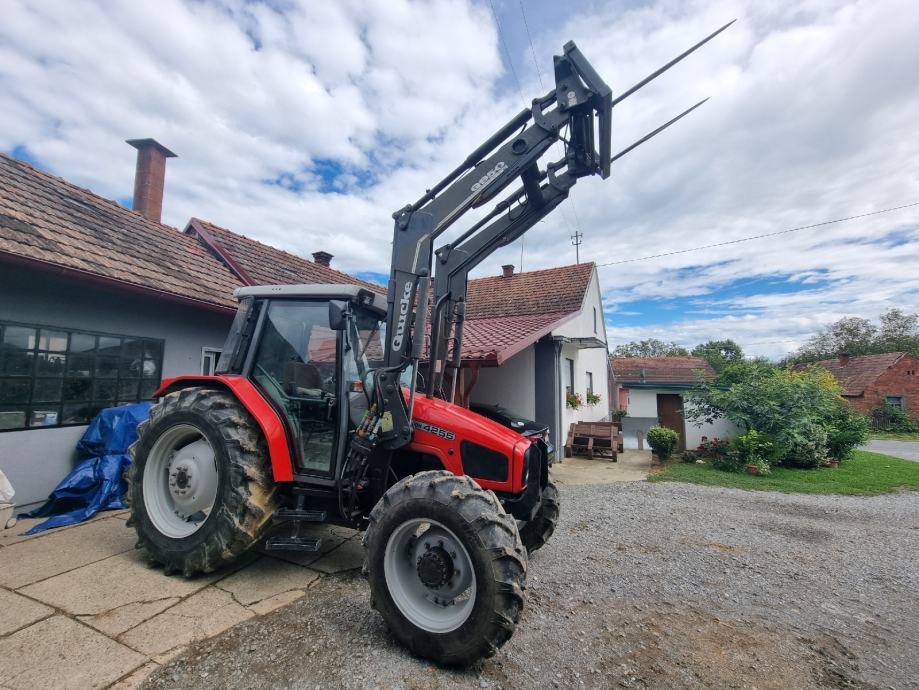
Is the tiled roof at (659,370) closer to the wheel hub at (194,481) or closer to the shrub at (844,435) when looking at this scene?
the shrub at (844,435)

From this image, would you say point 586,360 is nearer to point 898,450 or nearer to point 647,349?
point 898,450

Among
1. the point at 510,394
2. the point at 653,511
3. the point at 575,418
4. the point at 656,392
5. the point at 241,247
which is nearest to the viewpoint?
the point at 653,511

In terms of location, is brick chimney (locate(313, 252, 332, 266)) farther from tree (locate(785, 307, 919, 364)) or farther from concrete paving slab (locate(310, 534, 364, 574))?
tree (locate(785, 307, 919, 364))

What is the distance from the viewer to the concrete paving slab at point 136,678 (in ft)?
6.53

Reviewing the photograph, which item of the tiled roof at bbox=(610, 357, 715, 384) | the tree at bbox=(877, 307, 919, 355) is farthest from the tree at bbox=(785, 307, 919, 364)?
the tiled roof at bbox=(610, 357, 715, 384)

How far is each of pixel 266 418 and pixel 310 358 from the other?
53cm

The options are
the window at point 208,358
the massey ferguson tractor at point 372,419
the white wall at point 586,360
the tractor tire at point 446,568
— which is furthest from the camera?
the white wall at point 586,360

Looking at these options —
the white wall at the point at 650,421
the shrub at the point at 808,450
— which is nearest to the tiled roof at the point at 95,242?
the white wall at the point at 650,421

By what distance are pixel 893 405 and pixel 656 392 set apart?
2250cm

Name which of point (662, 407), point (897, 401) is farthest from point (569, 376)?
point (897, 401)

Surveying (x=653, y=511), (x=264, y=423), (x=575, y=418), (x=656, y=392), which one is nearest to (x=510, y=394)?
Answer: (x=575, y=418)

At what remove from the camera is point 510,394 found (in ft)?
32.4

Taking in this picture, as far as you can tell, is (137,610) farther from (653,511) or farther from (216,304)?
(653,511)

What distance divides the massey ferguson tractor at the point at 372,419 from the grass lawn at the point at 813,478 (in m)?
5.83
